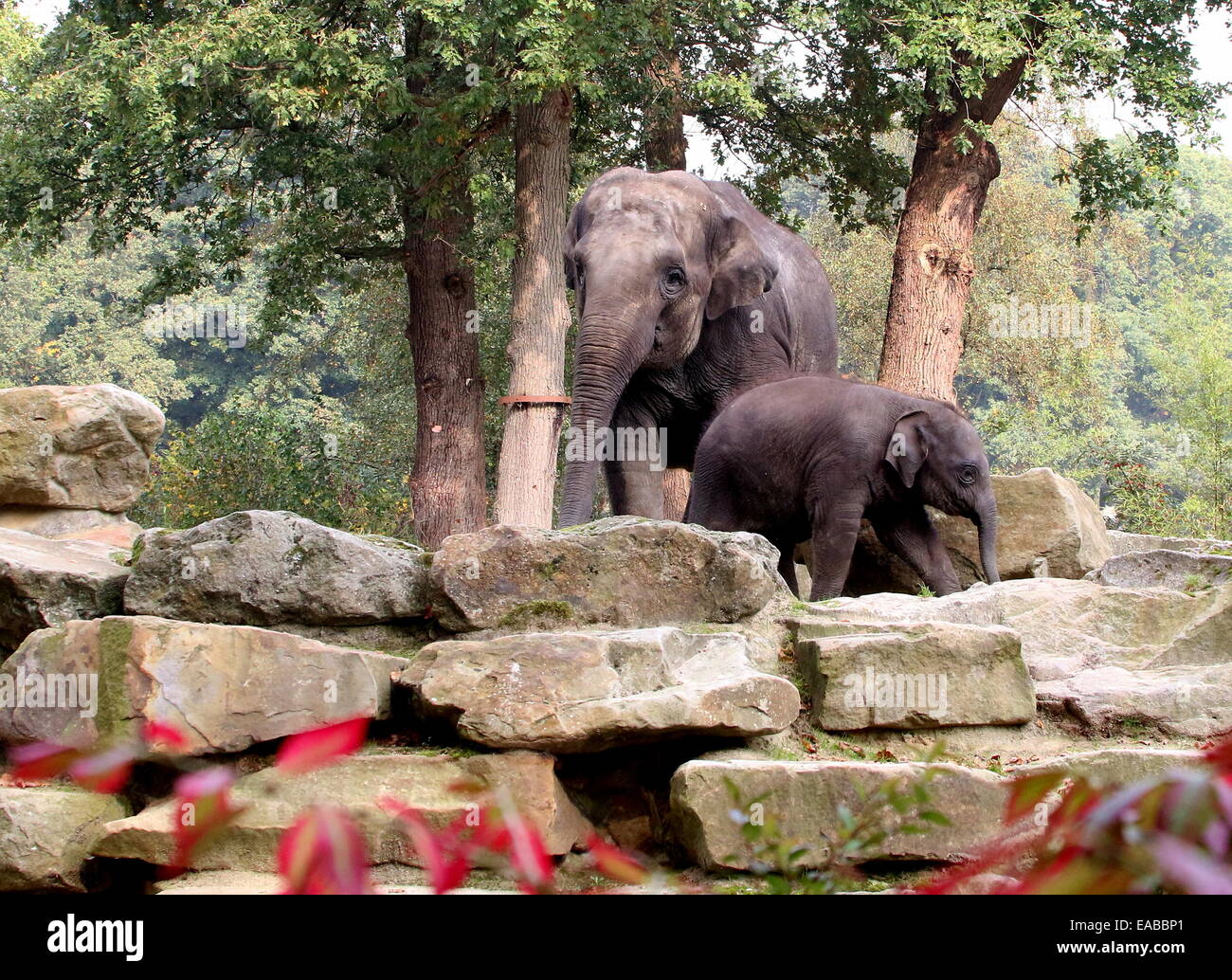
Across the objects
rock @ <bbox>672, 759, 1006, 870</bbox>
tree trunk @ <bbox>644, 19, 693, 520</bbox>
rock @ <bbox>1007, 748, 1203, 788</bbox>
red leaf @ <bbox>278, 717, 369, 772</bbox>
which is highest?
tree trunk @ <bbox>644, 19, 693, 520</bbox>

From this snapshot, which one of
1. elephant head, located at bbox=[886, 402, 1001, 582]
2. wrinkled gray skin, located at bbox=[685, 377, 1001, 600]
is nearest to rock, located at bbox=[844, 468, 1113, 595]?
wrinkled gray skin, located at bbox=[685, 377, 1001, 600]

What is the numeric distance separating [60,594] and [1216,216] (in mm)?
68948

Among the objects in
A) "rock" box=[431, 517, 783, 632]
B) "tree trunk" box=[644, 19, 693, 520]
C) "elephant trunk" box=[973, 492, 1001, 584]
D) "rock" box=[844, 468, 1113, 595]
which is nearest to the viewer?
"rock" box=[431, 517, 783, 632]

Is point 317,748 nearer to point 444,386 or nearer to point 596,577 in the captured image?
point 596,577

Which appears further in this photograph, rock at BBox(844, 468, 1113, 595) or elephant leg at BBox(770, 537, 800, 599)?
rock at BBox(844, 468, 1113, 595)

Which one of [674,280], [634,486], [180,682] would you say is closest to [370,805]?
[180,682]

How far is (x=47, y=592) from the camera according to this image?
625 centimetres

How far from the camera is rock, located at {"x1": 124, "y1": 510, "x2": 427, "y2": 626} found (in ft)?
20.1

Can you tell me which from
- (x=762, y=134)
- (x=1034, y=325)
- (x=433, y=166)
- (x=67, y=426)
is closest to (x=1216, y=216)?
(x=1034, y=325)

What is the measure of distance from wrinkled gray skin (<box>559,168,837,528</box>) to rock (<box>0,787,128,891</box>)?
3792mm

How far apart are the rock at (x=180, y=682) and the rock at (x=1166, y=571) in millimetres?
4511

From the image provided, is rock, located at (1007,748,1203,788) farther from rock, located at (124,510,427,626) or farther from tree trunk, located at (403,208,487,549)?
tree trunk, located at (403,208,487,549)
